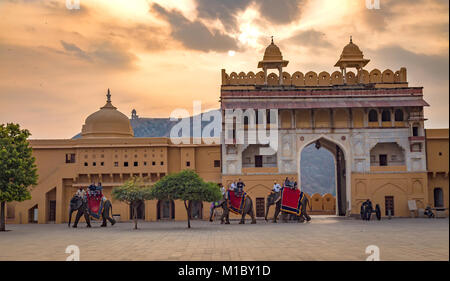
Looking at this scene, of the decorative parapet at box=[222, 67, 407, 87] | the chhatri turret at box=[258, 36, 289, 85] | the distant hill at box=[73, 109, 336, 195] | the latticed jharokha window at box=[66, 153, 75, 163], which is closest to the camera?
the latticed jharokha window at box=[66, 153, 75, 163]

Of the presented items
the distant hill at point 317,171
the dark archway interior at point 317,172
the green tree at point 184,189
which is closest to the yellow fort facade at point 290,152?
the green tree at point 184,189

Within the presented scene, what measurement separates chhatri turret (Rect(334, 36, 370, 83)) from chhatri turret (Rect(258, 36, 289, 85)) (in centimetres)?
414

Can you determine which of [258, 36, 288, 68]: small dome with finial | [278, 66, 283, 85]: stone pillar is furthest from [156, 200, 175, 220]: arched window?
[258, 36, 288, 68]: small dome with finial

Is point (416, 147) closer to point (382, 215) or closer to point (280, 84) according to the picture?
point (382, 215)

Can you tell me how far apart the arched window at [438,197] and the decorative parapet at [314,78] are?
7.87m

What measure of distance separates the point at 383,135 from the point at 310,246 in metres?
21.4

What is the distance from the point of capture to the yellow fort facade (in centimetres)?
3209

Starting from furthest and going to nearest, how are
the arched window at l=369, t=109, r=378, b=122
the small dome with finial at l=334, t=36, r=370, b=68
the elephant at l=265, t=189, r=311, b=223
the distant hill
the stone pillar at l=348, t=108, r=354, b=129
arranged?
the distant hill
the small dome with finial at l=334, t=36, r=370, b=68
the arched window at l=369, t=109, r=378, b=122
the stone pillar at l=348, t=108, r=354, b=129
the elephant at l=265, t=189, r=311, b=223

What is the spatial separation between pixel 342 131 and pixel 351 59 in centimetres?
560

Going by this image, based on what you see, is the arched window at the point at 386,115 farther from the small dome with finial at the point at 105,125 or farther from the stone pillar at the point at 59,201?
the stone pillar at the point at 59,201

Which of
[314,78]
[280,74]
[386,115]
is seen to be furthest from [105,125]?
[386,115]

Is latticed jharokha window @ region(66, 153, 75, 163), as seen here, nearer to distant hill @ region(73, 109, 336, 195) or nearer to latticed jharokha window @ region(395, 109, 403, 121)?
latticed jharokha window @ region(395, 109, 403, 121)

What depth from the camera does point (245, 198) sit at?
27219 mm

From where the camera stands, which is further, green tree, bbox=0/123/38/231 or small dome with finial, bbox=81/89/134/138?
small dome with finial, bbox=81/89/134/138
